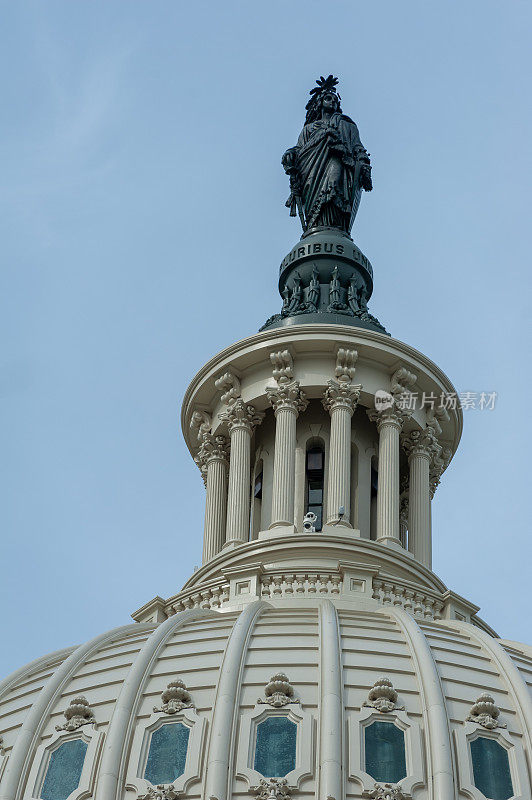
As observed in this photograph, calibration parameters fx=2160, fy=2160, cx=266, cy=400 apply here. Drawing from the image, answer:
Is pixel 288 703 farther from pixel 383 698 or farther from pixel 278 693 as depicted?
pixel 383 698

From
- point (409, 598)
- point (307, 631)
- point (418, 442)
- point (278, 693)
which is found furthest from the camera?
point (418, 442)

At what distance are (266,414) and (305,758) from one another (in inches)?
767

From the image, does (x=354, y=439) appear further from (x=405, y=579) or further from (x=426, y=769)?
(x=426, y=769)

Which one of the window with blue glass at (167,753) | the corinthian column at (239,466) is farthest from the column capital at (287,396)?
the window with blue glass at (167,753)

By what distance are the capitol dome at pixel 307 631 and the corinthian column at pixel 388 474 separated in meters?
0.07

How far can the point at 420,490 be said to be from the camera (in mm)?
63750

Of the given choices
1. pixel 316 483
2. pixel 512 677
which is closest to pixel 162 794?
pixel 512 677

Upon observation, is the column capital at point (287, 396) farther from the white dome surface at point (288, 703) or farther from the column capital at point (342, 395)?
the white dome surface at point (288, 703)

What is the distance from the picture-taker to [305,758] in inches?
1839

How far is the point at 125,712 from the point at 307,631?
18.5 feet

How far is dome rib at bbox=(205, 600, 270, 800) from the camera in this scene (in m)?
46.0

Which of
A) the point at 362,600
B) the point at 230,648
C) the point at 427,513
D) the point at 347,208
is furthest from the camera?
the point at 347,208

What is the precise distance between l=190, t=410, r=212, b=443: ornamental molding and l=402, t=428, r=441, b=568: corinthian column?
6.03 metres

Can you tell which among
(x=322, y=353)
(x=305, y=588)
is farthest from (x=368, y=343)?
(x=305, y=588)
